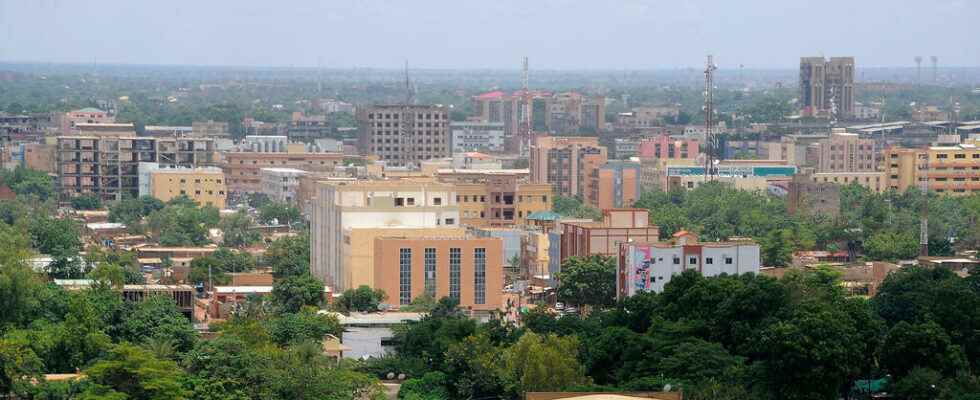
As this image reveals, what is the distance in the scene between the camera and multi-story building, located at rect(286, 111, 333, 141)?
98.2 metres

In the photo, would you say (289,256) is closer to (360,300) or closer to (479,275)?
(479,275)

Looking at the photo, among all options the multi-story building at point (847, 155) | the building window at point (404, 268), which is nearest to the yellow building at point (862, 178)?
the multi-story building at point (847, 155)

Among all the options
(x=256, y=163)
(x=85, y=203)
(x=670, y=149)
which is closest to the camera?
(x=85, y=203)

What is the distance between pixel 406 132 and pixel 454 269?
4426 centimetres

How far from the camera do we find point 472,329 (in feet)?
101

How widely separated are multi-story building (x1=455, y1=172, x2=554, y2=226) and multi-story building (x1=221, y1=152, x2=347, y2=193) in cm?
1837

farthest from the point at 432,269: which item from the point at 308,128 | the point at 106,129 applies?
the point at 308,128

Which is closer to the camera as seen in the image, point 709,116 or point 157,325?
point 157,325

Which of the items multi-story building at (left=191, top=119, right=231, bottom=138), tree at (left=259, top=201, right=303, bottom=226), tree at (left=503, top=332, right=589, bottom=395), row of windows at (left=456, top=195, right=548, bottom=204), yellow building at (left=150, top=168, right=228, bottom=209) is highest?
tree at (left=503, top=332, right=589, bottom=395)

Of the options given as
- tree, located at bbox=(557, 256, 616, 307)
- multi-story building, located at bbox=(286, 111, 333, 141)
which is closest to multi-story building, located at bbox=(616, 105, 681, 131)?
multi-story building, located at bbox=(286, 111, 333, 141)

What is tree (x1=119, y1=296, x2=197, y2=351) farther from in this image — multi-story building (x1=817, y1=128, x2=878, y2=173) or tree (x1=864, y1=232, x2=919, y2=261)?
multi-story building (x1=817, y1=128, x2=878, y2=173)

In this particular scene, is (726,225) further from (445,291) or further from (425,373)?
(425,373)

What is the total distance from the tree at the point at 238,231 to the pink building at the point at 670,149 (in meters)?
23.6

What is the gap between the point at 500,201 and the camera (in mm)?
50594
